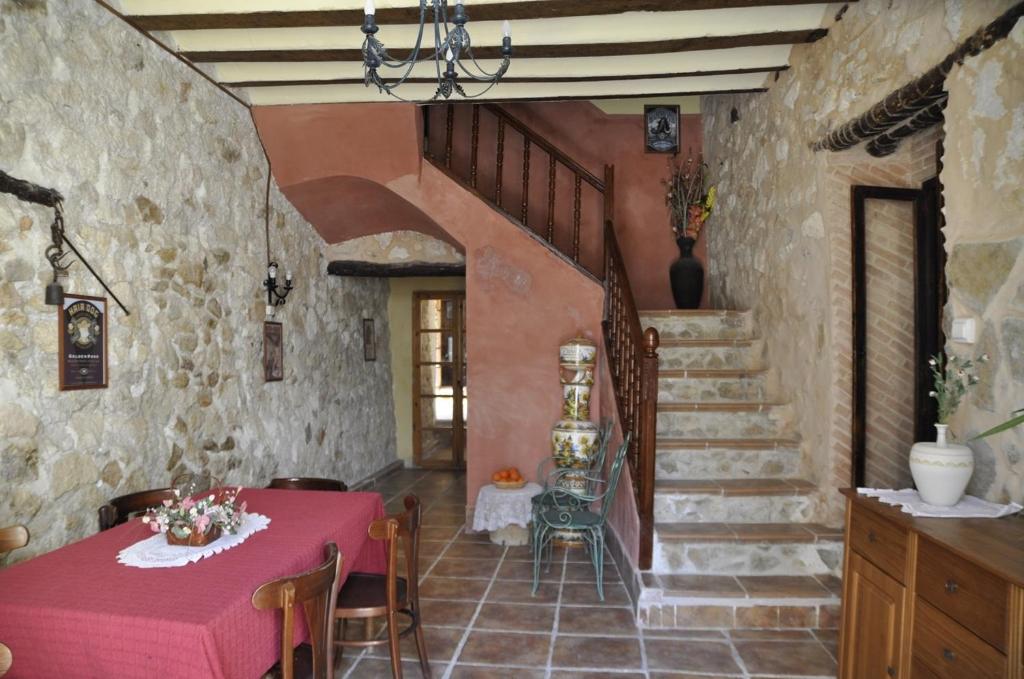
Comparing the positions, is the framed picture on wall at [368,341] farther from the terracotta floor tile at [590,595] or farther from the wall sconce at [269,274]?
the terracotta floor tile at [590,595]

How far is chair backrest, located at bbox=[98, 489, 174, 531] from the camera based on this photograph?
103 inches

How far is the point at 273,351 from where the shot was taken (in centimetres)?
463

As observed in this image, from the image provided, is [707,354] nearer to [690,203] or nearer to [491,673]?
[690,203]

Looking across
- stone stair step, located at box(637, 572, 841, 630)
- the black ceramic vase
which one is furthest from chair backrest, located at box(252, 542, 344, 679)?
the black ceramic vase

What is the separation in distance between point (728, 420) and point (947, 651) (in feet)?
8.22

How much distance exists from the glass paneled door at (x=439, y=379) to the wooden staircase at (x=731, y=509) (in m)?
2.99

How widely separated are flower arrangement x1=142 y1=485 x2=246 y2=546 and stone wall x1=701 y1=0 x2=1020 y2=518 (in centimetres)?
290

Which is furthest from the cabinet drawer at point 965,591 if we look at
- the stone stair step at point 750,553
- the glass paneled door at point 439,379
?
the glass paneled door at point 439,379

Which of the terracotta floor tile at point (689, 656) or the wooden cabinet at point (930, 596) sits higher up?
the wooden cabinet at point (930, 596)

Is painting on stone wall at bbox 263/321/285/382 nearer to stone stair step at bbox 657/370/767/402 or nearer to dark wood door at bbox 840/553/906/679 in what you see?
A: stone stair step at bbox 657/370/767/402

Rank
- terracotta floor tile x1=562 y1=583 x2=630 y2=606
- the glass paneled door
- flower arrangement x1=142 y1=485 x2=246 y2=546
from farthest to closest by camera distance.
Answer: the glass paneled door, terracotta floor tile x1=562 y1=583 x2=630 y2=606, flower arrangement x1=142 y1=485 x2=246 y2=546

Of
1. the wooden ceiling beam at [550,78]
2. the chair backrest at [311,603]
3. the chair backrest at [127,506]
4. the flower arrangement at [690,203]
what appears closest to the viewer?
the chair backrest at [311,603]

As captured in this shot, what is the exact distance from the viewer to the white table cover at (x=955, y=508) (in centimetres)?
207

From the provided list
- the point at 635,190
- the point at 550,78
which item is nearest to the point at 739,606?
the point at 550,78
